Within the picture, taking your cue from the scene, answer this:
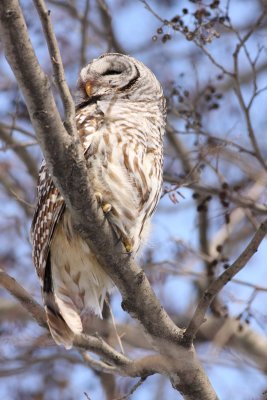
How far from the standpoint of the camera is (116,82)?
5113mm

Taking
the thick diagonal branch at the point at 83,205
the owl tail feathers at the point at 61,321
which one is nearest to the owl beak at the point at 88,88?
the owl tail feathers at the point at 61,321

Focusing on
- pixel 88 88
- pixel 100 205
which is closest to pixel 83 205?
pixel 100 205

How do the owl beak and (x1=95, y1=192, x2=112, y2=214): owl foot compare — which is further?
the owl beak

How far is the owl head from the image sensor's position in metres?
4.90

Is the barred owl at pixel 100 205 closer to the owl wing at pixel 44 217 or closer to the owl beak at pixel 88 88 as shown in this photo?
the owl wing at pixel 44 217

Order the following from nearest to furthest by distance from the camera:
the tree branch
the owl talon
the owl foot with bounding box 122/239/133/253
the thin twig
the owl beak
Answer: the thin twig, the tree branch, the owl talon, the owl foot with bounding box 122/239/133/253, the owl beak

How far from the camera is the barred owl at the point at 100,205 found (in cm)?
381

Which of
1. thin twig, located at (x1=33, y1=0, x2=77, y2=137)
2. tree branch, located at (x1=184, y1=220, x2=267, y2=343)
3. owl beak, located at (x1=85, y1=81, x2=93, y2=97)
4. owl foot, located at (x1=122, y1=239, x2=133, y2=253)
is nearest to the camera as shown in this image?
thin twig, located at (x1=33, y1=0, x2=77, y2=137)

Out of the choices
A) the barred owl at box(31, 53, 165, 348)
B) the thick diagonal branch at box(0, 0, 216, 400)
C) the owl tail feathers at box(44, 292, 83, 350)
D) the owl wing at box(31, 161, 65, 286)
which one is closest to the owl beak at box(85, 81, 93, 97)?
the barred owl at box(31, 53, 165, 348)

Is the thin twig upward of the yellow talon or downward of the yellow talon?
upward

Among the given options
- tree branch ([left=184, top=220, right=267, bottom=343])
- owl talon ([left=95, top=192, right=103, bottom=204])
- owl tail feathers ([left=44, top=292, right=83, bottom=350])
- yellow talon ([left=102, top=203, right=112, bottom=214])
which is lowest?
owl tail feathers ([left=44, top=292, right=83, bottom=350])

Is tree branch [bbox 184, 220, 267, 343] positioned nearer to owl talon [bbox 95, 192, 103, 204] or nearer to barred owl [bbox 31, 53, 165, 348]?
barred owl [bbox 31, 53, 165, 348]

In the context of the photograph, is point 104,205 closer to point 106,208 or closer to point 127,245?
point 106,208

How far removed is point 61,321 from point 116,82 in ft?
6.09
